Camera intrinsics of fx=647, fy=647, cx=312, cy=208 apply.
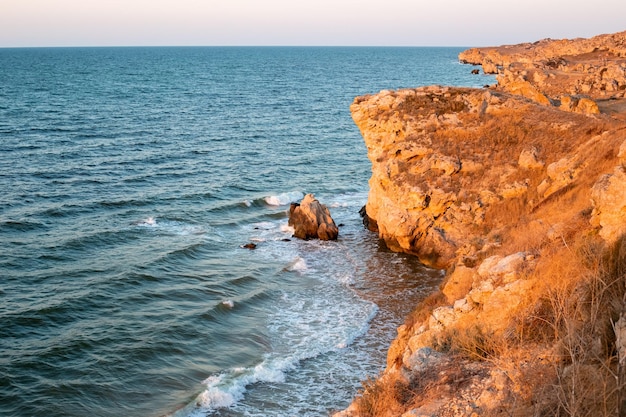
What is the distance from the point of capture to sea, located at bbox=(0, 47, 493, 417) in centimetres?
1959

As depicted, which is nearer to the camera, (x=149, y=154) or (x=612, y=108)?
(x=612, y=108)

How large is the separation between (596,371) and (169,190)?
3588 cm

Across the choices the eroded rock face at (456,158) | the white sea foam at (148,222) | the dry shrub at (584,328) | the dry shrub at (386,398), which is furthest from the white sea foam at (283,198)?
the dry shrub at (386,398)

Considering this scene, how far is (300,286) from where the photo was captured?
27.7 m

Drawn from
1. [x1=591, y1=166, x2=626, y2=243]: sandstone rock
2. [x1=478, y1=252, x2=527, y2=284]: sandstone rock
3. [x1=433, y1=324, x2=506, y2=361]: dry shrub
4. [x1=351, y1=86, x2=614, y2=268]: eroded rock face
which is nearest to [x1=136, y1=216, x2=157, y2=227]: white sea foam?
[x1=351, y1=86, x2=614, y2=268]: eroded rock face

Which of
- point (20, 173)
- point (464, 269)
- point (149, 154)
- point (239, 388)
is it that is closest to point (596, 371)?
point (464, 269)

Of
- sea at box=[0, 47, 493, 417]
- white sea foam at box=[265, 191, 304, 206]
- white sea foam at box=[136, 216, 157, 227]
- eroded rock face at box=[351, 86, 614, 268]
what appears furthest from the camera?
white sea foam at box=[265, 191, 304, 206]

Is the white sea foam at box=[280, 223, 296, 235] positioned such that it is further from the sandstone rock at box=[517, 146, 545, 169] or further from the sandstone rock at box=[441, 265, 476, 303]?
the sandstone rock at box=[441, 265, 476, 303]

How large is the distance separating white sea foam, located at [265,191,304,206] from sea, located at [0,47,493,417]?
13 cm

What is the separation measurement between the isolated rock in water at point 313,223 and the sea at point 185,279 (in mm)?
538

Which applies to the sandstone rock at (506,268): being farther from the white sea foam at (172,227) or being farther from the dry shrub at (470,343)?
the white sea foam at (172,227)

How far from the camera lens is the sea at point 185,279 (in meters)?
19.6

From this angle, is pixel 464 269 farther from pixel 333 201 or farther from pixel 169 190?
pixel 169 190

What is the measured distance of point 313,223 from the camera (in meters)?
33.8
